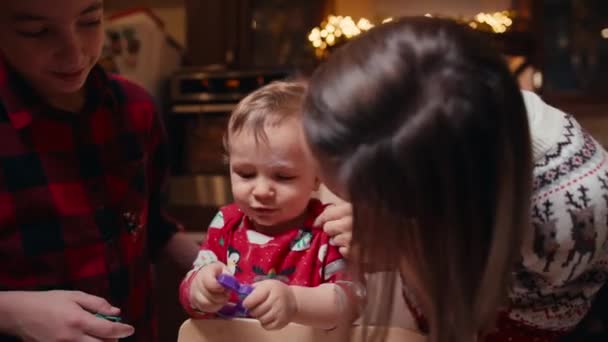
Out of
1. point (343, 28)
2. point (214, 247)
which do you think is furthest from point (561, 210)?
point (343, 28)

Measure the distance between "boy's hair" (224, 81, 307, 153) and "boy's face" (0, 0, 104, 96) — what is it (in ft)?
0.75

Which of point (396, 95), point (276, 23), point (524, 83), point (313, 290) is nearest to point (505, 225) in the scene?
point (396, 95)

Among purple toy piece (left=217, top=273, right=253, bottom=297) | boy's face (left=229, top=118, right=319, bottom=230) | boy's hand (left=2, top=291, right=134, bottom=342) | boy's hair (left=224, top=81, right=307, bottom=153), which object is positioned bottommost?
boy's hand (left=2, top=291, right=134, bottom=342)

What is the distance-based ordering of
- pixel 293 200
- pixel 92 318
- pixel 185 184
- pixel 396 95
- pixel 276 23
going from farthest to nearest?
pixel 276 23
pixel 185 184
pixel 293 200
pixel 92 318
pixel 396 95

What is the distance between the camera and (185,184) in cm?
199

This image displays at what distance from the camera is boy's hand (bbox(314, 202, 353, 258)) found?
0.82 metres

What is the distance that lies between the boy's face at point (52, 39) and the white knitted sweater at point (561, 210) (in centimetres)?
60

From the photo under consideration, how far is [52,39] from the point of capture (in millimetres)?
807

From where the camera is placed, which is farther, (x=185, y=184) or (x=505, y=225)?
(x=185, y=184)

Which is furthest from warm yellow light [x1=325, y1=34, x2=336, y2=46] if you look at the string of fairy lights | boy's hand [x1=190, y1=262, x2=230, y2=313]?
boy's hand [x1=190, y1=262, x2=230, y2=313]

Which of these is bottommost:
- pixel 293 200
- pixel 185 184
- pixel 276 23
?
pixel 185 184

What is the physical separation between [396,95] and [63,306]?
49 centimetres

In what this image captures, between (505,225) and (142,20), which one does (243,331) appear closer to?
(505,225)

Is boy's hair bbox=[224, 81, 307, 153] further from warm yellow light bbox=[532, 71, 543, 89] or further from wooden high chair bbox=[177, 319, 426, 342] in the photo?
warm yellow light bbox=[532, 71, 543, 89]
